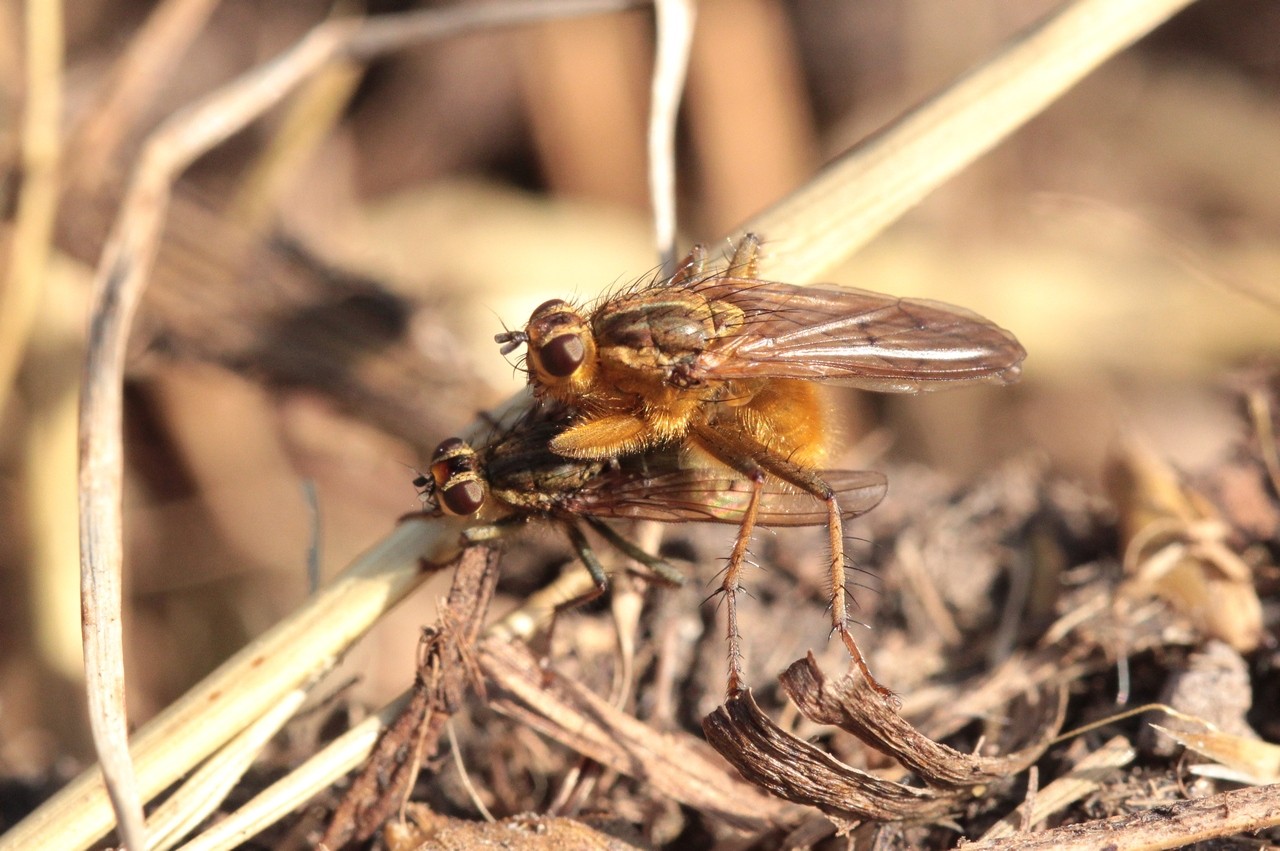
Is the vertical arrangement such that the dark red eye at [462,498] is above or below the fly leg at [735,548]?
above

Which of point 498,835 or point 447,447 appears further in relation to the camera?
point 447,447

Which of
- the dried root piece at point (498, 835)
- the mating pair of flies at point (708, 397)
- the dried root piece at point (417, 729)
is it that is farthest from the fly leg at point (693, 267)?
the dried root piece at point (498, 835)

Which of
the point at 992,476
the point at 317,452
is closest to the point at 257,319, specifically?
the point at 317,452

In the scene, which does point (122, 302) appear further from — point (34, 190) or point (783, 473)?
point (783, 473)

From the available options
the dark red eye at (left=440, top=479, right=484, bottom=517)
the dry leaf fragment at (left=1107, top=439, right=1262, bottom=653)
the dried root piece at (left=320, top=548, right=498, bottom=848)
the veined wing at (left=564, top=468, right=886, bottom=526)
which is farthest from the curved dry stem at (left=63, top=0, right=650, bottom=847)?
the dry leaf fragment at (left=1107, top=439, right=1262, bottom=653)

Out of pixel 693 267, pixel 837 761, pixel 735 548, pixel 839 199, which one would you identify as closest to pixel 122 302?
pixel 693 267

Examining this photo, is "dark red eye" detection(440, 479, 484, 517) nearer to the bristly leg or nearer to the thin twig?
the bristly leg

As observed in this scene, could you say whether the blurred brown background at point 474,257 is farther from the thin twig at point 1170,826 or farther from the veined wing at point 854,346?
the thin twig at point 1170,826
